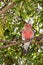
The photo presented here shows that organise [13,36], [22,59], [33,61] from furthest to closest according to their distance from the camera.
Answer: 1. [13,36]
2. [22,59]
3. [33,61]

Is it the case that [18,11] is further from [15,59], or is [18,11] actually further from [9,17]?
[15,59]

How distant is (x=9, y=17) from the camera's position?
1.63m

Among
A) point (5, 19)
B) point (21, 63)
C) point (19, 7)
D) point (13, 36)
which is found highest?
point (19, 7)

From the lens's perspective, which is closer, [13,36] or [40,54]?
[40,54]

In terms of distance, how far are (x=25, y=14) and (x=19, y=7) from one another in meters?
0.15

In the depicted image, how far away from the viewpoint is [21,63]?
163 cm

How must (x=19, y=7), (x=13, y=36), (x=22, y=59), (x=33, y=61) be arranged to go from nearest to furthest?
(x=19, y=7) < (x=33, y=61) < (x=22, y=59) < (x=13, y=36)

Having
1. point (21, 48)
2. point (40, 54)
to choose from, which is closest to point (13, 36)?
point (21, 48)

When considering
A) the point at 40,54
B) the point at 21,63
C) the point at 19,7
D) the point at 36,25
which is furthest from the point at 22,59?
the point at 19,7

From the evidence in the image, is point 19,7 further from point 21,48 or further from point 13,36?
point 21,48

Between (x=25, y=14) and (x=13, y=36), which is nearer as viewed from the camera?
(x=25, y=14)

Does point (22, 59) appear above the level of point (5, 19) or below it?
below

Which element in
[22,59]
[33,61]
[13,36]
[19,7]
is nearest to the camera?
[19,7]

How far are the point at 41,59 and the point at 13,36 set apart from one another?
0.31 m
